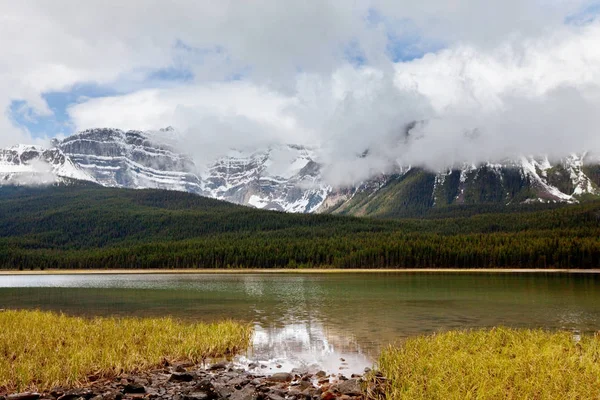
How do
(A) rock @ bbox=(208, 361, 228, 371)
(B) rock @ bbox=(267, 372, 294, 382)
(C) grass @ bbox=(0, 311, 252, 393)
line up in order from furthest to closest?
(A) rock @ bbox=(208, 361, 228, 371), (B) rock @ bbox=(267, 372, 294, 382), (C) grass @ bbox=(0, 311, 252, 393)

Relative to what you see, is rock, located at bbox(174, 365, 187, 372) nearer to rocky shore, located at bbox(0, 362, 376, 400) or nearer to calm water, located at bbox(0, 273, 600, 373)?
rocky shore, located at bbox(0, 362, 376, 400)

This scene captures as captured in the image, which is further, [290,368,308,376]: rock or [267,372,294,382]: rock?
[290,368,308,376]: rock

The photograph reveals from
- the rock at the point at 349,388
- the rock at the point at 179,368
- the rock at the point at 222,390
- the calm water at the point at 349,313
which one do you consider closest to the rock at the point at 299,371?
the calm water at the point at 349,313

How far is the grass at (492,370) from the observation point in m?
17.3

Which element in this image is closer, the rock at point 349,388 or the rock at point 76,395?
the rock at point 76,395

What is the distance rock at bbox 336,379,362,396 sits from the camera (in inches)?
820

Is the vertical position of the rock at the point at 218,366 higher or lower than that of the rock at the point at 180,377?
lower

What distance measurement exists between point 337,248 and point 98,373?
564 feet

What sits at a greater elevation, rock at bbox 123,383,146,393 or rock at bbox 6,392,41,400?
rock at bbox 123,383,146,393

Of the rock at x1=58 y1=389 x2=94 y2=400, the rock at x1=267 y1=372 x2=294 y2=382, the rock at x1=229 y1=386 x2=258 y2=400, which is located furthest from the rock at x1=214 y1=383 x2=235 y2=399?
the rock at x1=58 y1=389 x2=94 y2=400

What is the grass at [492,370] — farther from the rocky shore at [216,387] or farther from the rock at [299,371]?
the rock at [299,371]

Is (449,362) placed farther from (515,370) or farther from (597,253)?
(597,253)

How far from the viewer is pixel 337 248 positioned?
637 feet

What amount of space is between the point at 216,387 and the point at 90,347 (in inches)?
397
